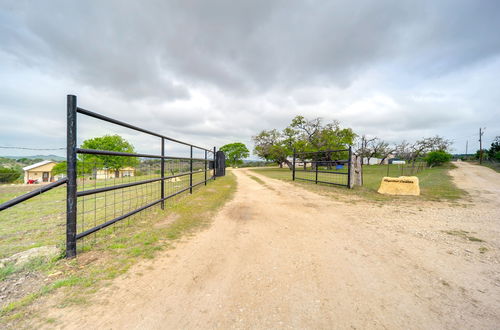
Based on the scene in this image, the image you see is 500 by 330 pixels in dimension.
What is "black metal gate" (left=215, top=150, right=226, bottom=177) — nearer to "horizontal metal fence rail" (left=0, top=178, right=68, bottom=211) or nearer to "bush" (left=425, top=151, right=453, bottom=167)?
"horizontal metal fence rail" (left=0, top=178, right=68, bottom=211)

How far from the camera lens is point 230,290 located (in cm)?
163

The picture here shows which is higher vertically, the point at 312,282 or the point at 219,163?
the point at 219,163

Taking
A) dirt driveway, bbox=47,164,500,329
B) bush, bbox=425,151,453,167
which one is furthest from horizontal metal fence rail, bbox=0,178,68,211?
bush, bbox=425,151,453,167

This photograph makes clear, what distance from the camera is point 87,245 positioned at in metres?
2.36

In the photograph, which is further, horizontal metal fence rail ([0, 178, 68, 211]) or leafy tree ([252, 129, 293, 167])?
leafy tree ([252, 129, 293, 167])

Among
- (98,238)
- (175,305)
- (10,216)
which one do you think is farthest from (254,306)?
(10,216)

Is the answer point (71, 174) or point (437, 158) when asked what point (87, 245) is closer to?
point (71, 174)

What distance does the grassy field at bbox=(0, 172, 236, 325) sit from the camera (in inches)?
61.7

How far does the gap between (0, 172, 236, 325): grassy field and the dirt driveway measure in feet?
0.70

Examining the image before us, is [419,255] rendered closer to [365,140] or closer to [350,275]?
[350,275]

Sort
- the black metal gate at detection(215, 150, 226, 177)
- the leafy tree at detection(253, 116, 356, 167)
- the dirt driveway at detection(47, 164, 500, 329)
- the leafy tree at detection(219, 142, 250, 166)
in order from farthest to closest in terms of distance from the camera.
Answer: the leafy tree at detection(219, 142, 250, 166), the leafy tree at detection(253, 116, 356, 167), the black metal gate at detection(215, 150, 226, 177), the dirt driveway at detection(47, 164, 500, 329)

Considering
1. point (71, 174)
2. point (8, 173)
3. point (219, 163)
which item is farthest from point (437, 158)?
point (8, 173)

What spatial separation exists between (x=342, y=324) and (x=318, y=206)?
3.62m

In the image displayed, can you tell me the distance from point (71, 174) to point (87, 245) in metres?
0.94
